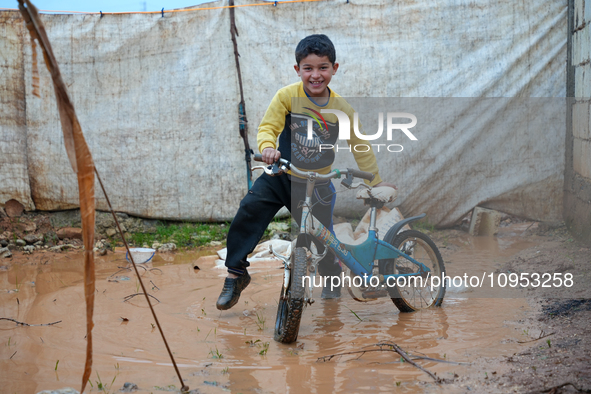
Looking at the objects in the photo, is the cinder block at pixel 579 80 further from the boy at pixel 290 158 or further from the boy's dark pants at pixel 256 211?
the boy's dark pants at pixel 256 211

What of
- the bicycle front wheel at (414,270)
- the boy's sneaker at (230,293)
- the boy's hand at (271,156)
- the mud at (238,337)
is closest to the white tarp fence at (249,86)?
the mud at (238,337)

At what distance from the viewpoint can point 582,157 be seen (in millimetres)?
4496

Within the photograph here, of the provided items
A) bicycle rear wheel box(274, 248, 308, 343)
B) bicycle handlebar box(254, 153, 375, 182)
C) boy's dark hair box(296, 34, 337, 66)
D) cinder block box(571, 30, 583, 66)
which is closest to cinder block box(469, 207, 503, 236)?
cinder block box(571, 30, 583, 66)

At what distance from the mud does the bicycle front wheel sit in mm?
86

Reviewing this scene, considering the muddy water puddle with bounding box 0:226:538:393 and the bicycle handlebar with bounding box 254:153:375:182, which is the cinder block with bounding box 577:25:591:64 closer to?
the muddy water puddle with bounding box 0:226:538:393

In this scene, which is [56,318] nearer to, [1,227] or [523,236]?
[1,227]

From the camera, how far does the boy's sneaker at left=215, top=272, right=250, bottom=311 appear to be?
286cm

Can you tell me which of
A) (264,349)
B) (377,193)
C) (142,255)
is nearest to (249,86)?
(142,255)

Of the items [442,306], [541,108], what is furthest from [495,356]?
[541,108]

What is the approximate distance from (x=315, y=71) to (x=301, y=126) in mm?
307

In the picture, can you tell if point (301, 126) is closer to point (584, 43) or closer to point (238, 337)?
point (238, 337)

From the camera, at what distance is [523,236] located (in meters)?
4.84

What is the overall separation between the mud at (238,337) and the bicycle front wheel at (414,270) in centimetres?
9

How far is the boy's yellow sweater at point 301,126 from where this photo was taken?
2.85 meters
